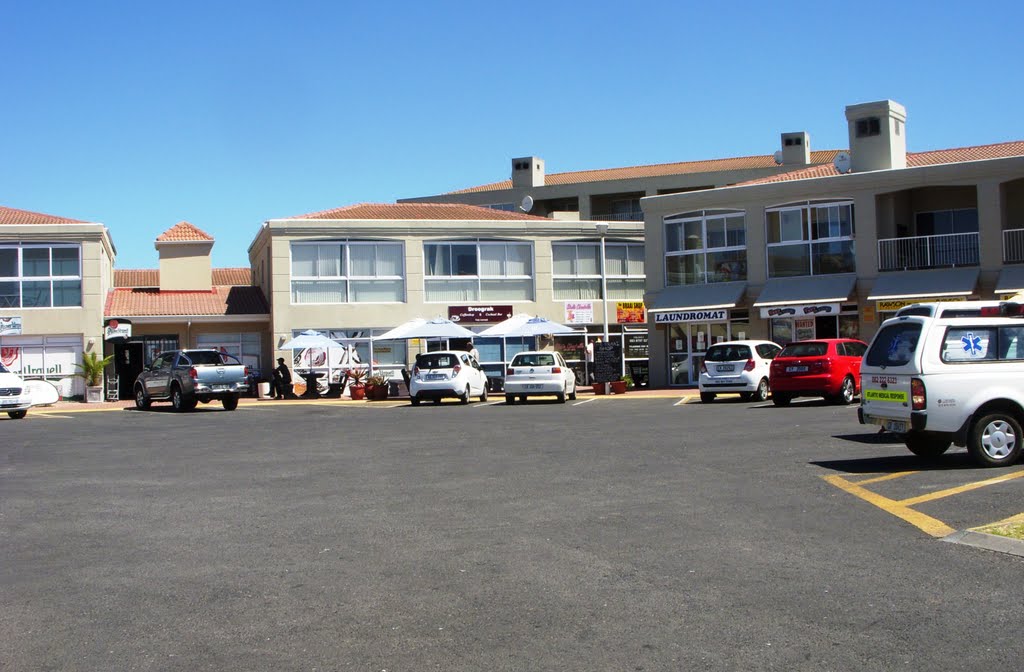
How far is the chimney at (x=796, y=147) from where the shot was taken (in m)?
68.1

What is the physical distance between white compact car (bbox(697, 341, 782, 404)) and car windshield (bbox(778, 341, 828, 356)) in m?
2.67

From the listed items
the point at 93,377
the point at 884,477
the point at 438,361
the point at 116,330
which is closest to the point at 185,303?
the point at 116,330

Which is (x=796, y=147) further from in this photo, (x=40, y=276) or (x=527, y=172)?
(x=40, y=276)

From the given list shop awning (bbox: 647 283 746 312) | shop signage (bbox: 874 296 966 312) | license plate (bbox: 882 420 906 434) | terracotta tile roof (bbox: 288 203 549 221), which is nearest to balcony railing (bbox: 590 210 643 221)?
terracotta tile roof (bbox: 288 203 549 221)

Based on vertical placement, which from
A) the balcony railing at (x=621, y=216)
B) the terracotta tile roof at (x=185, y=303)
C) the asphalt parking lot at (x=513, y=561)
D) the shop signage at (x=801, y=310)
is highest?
the balcony railing at (x=621, y=216)

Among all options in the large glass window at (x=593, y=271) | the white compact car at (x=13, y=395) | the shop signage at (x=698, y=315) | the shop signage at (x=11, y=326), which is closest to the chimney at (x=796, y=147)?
the large glass window at (x=593, y=271)

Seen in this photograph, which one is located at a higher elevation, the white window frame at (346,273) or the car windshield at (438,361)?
the white window frame at (346,273)

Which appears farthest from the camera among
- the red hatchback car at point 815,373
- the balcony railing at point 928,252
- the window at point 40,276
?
the window at point 40,276

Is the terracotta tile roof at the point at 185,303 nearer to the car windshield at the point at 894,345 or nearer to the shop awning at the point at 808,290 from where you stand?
the shop awning at the point at 808,290

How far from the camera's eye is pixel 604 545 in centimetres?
830

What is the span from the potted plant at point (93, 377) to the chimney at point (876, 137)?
2807cm

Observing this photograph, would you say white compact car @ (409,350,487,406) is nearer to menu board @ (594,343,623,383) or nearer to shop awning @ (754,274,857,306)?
menu board @ (594,343,623,383)

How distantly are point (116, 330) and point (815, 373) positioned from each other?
28.2m

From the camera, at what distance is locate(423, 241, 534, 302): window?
43.8 m
